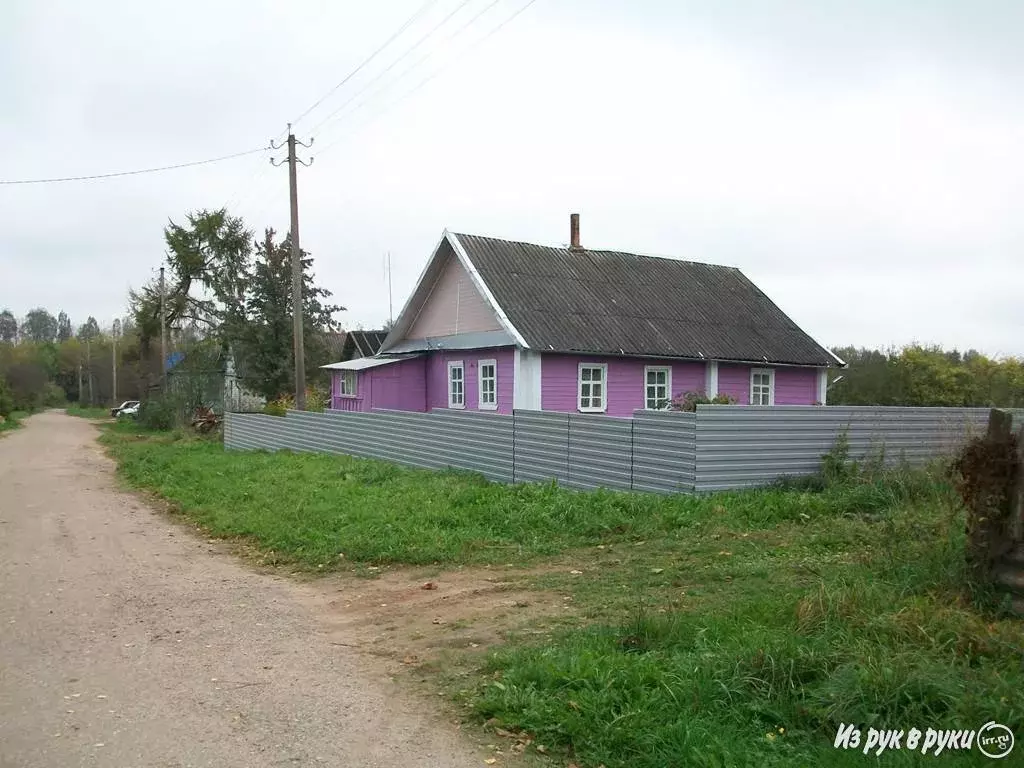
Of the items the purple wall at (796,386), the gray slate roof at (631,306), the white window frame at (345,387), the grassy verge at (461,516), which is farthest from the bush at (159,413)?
the grassy verge at (461,516)

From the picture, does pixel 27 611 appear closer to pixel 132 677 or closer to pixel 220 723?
pixel 132 677

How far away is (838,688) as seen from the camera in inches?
164

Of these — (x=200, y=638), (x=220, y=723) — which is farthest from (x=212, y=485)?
(x=220, y=723)

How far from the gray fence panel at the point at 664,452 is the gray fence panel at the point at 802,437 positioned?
14 cm

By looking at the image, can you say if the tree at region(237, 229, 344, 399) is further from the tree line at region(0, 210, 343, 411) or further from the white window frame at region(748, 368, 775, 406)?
the white window frame at region(748, 368, 775, 406)

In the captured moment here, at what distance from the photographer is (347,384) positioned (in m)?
25.8

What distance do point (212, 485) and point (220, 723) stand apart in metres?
11.3

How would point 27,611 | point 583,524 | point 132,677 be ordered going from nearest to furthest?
1. point 132,677
2. point 27,611
3. point 583,524

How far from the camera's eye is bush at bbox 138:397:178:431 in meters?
37.4

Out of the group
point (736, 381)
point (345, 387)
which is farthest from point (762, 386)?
point (345, 387)

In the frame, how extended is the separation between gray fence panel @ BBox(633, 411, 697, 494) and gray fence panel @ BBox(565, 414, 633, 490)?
15 cm

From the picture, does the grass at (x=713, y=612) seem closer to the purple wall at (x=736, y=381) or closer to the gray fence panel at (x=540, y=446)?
the gray fence panel at (x=540, y=446)

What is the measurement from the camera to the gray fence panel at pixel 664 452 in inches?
415

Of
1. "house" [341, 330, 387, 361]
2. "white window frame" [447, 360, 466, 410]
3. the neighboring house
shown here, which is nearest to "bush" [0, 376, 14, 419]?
the neighboring house
